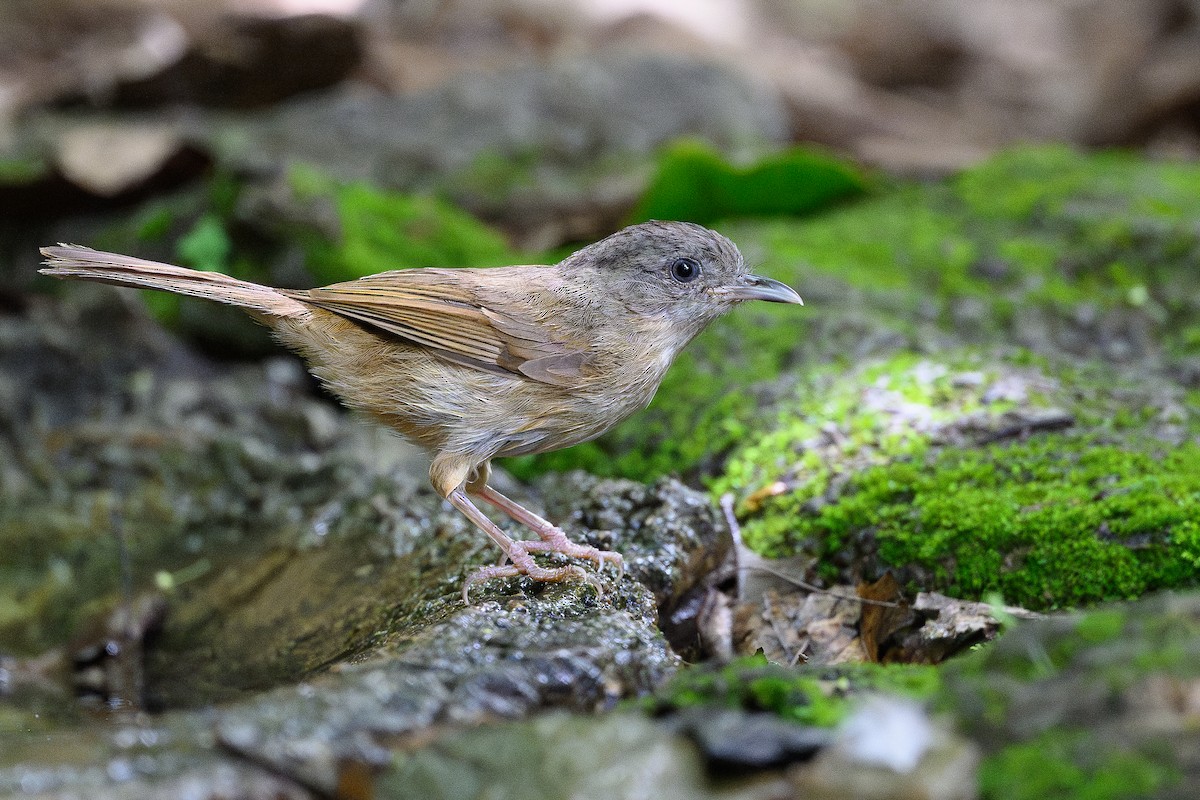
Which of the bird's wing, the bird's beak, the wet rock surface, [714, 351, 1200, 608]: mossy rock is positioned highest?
the bird's beak

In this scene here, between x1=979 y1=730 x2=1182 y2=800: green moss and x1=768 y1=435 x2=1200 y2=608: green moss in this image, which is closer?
x1=979 y1=730 x2=1182 y2=800: green moss

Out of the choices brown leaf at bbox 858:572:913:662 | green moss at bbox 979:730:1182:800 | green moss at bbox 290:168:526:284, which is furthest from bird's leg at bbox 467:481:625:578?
green moss at bbox 290:168:526:284

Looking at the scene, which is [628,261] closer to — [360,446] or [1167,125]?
[360,446]

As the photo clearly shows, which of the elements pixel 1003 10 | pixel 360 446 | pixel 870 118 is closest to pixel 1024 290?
pixel 360 446

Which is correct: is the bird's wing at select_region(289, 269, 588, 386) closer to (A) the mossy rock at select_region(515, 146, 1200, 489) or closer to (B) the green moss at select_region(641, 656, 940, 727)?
(A) the mossy rock at select_region(515, 146, 1200, 489)

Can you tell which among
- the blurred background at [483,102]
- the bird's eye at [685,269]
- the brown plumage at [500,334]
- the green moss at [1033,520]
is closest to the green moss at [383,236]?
the blurred background at [483,102]

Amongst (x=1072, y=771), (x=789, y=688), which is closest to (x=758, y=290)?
(x=789, y=688)

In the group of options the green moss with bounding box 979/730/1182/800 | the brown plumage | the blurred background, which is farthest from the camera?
the blurred background
